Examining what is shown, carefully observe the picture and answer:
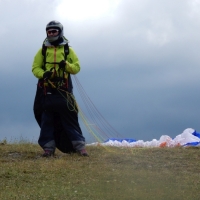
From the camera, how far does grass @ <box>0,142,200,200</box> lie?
23.0 ft

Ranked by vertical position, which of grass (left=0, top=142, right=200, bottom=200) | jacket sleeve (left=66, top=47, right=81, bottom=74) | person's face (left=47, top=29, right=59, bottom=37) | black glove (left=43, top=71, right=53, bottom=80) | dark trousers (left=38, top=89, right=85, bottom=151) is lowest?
grass (left=0, top=142, right=200, bottom=200)

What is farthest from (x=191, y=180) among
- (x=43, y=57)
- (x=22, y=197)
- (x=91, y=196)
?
(x=43, y=57)

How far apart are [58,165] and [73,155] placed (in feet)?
4.12

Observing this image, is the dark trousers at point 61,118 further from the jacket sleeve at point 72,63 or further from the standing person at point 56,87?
the jacket sleeve at point 72,63

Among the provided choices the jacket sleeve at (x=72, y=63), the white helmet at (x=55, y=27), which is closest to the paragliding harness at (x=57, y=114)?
the jacket sleeve at (x=72, y=63)

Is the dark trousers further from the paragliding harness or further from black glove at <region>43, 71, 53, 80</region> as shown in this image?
black glove at <region>43, 71, 53, 80</region>

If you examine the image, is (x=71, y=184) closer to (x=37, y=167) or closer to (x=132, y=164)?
(x=37, y=167)

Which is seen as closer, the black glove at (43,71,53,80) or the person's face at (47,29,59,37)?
the black glove at (43,71,53,80)

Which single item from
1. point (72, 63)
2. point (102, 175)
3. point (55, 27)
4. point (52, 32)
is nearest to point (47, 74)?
point (72, 63)

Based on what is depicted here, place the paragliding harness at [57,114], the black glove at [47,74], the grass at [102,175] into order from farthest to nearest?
the paragliding harness at [57,114], the black glove at [47,74], the grass at [102,175]

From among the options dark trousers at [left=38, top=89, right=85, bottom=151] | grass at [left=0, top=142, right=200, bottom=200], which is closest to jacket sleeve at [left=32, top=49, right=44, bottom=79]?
dark trousers at [left=38, top=89, right=85, bottom=151]

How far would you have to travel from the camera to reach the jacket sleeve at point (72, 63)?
32.8ft

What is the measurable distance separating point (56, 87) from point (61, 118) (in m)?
A: 0.60

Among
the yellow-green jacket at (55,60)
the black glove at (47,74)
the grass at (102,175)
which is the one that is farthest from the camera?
the yellow-green jacket at (55,60)
